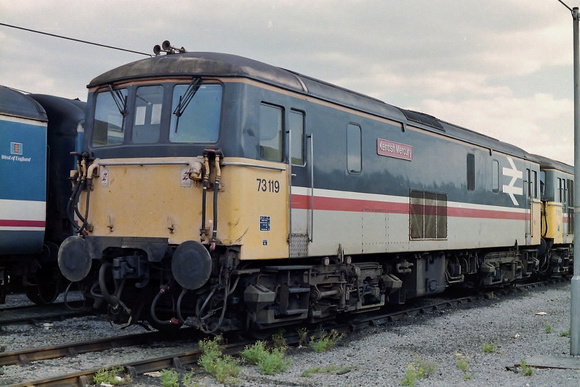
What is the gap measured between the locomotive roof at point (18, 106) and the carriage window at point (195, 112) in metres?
4.30

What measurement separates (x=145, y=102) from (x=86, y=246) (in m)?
2.04

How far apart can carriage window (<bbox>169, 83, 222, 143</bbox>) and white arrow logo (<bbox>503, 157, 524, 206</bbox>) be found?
10611 millimetres

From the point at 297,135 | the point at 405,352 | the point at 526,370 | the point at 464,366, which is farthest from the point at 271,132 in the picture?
the point at 526,370

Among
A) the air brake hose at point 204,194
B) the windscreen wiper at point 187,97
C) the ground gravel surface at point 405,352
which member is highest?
the windscreen wiper at point 187,97

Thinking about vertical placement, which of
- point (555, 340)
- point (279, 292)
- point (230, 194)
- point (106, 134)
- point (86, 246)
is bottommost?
point (555, 340)

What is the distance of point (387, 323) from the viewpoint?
12047mm

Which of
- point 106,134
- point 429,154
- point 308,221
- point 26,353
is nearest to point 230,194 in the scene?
point 308,221

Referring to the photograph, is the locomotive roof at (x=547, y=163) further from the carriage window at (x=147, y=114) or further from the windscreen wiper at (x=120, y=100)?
the windscreen wiper at (x=120, y=100)

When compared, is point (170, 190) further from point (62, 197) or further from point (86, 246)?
point (62, 197)

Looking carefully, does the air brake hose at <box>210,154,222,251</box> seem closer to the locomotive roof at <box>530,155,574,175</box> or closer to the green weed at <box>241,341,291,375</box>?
the green weed at <box>241,341,291,375</box>

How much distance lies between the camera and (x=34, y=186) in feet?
38.4

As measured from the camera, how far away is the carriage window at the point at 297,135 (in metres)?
9.20

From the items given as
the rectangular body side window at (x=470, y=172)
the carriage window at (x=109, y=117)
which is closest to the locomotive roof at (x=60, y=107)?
the carriage window at (x=109, y=117)

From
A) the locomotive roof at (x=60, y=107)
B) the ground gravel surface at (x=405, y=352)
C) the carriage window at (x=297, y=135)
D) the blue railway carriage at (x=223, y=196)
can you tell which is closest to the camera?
the ground gravel surface at (x=405, y=352)
